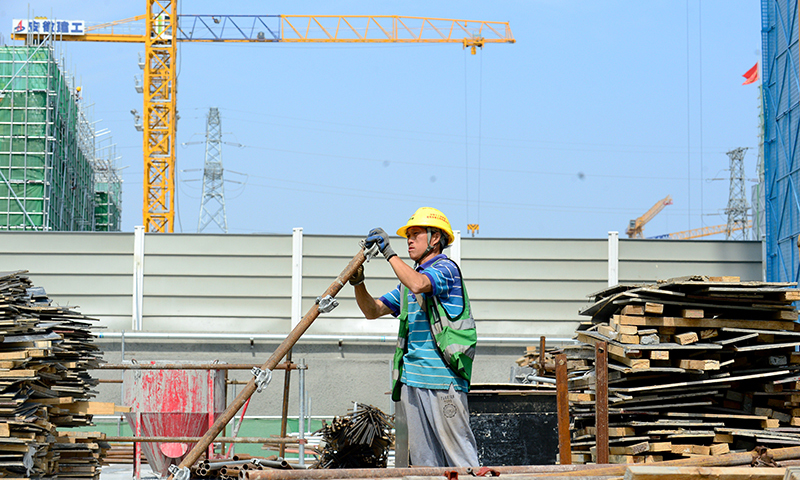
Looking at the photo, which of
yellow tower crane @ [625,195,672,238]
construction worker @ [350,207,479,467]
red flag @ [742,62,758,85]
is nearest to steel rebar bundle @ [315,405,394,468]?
construction worker @ [350,207,479,467]

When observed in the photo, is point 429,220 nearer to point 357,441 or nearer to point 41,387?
point 357,441

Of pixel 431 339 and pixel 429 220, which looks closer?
pixel 431 339

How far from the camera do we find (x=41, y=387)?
7.86 meters

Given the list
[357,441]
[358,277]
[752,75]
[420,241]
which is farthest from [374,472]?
[752,75]

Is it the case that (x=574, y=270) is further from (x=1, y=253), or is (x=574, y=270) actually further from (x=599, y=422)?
(x=599, y=422)

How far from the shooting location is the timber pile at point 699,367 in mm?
7562

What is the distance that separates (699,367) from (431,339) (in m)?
3.49

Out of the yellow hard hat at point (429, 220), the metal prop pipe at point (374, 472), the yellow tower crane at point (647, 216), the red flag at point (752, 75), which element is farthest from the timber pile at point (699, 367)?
the yellow tower crane at point (647, 216)

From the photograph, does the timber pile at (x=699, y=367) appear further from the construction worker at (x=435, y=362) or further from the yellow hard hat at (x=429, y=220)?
the construction worker at (x=435, y=362)

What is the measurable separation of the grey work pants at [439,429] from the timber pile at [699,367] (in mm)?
3028

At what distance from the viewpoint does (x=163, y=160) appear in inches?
1876

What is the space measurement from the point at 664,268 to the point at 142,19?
137 ft

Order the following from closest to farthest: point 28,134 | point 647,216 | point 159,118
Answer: point 28,134 < point 159,118 < point 647,216

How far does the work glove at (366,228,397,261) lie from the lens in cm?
489
